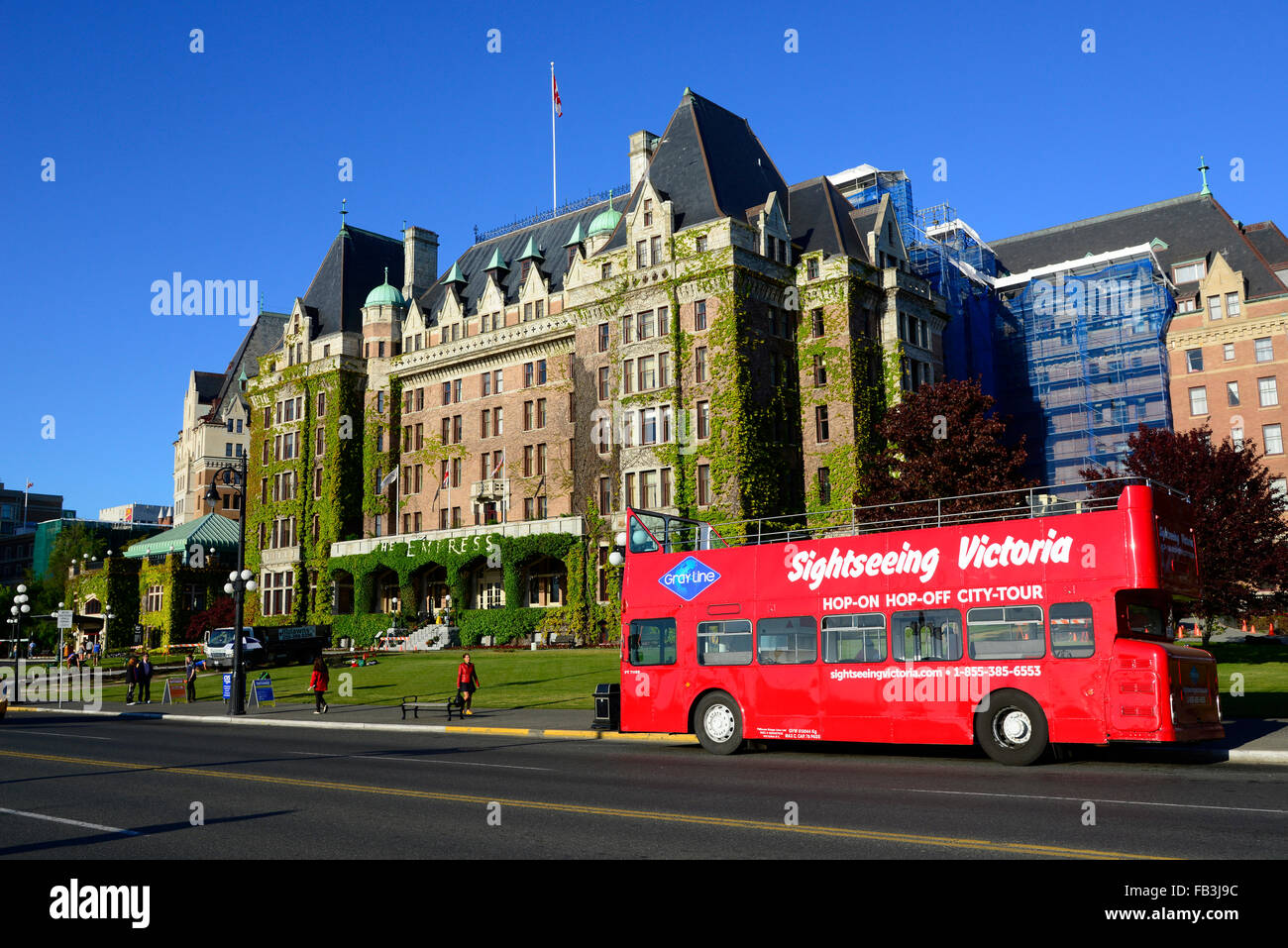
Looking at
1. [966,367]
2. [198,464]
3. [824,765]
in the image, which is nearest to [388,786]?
[824,765]

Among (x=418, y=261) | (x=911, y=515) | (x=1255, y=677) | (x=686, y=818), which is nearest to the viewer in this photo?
(x=686, y=818)

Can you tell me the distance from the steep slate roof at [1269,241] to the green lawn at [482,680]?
2216 inches

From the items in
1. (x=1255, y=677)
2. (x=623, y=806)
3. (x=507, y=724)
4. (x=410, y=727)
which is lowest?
(x=410, y=727)

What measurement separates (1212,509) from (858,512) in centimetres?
1318

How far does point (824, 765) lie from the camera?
1761 centimetres

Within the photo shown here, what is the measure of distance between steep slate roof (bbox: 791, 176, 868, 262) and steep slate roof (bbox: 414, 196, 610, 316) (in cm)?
1234

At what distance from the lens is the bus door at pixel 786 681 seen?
19281 mm

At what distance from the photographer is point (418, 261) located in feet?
251

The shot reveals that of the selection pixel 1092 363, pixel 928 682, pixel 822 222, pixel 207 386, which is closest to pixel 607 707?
pixel 928 682

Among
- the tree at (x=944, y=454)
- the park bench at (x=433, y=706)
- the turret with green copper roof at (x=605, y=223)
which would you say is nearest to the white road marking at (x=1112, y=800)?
the park bench at (x=433, y=706)

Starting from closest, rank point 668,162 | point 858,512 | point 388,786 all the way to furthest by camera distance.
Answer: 1. point 388,786
2. point 858,512
3. point 668,162

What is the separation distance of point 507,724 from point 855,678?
10.5 meters

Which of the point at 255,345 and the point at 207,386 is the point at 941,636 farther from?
the point at 207,386
